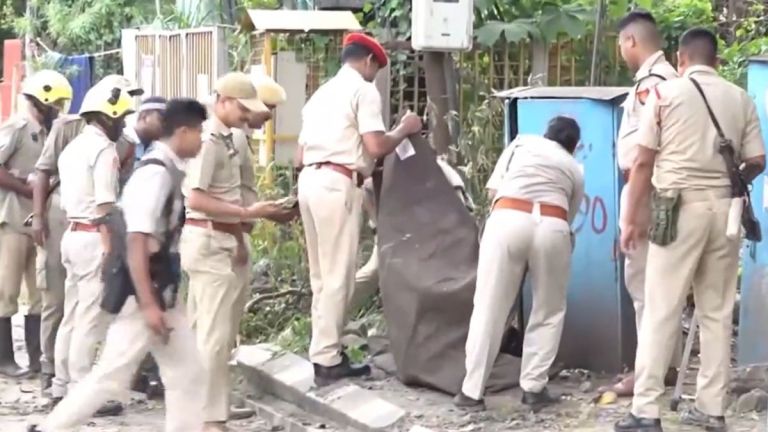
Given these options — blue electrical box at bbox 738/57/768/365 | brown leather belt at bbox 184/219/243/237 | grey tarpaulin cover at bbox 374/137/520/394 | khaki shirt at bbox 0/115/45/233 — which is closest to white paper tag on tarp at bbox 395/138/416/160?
grey tarpaulin cover at bbox 374/137/520/394

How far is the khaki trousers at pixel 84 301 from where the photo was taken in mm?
7945

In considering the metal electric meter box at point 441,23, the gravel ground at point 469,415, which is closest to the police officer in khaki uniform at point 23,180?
the gravel ground at point 469,415

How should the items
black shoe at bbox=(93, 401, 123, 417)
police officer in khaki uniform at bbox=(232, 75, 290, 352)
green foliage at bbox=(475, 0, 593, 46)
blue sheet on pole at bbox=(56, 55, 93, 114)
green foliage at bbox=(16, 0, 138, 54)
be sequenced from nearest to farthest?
police officer in khaki uniform at bbox=(232, 75, 290, 352) < black shoe at bbox=(93, 401, 123, 417) < green foliage at bbox=(475, 0, 593, 46) < blue sheet on pole at bbox=(56, 55, 93, 114) < green foliage at bbox=(16, 0, 138, 54)

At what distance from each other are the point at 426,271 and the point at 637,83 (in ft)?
5.44

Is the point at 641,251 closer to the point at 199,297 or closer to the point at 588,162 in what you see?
the point at 588,162

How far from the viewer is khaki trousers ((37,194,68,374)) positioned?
8.94m

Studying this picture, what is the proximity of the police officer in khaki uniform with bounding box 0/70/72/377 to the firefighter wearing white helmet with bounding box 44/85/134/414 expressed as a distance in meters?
1.12

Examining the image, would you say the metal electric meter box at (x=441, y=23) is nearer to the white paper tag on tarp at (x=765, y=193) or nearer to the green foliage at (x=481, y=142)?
the green foliage at (x=481, y=142)

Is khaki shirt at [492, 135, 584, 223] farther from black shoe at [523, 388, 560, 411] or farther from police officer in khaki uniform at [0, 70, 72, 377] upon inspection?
police officer in khaki uniform at [0, 70, 72, 377]

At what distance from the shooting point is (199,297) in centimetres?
733

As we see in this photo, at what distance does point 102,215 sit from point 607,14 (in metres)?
4.92

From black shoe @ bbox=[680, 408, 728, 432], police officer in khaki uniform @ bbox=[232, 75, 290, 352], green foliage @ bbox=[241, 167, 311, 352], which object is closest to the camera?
black shoe @ bbox=[680, 408, 728, 432]

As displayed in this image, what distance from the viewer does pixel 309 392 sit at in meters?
8.04

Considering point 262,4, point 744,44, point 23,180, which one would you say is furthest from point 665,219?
point 262,4
